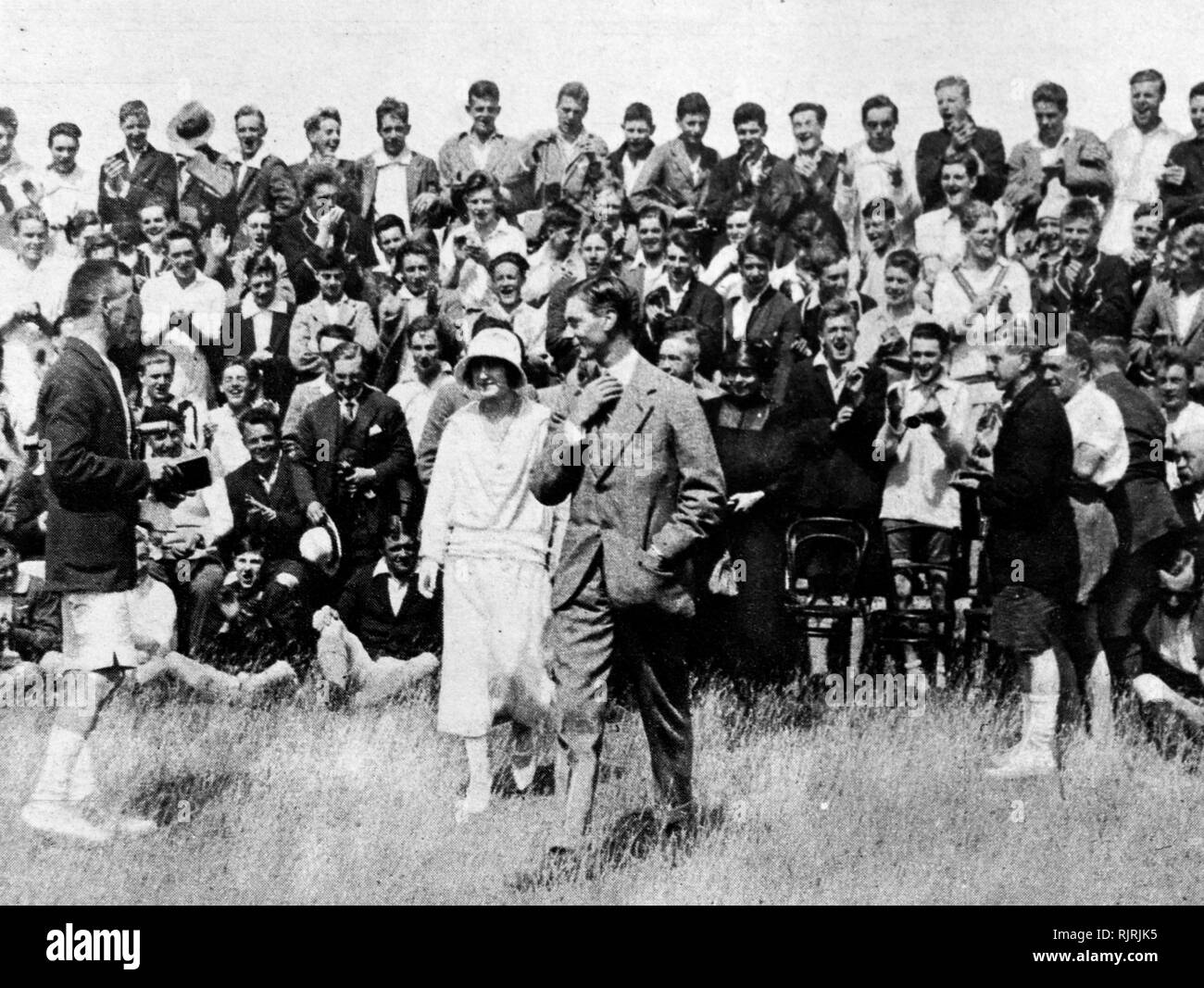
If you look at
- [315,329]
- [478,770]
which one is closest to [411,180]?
[315,329]

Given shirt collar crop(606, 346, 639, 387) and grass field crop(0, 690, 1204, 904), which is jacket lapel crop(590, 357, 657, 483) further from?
grass field crop(0, 690, 1204, 904)

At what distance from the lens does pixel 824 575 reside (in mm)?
8203

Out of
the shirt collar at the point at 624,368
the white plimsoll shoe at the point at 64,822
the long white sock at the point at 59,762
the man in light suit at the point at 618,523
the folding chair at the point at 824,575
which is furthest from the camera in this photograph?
the folding chair at the point at 824,575

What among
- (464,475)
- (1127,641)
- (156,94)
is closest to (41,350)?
(156,94)

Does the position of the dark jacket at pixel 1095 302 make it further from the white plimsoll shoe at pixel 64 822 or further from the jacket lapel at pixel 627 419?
the white plimsoll shoe at pixel 64 822

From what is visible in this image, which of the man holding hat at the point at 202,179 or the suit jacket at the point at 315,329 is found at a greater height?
the man holding hat at the point at 202,179

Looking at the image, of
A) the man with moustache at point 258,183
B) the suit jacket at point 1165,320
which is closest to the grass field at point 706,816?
the suit jacket at point 1165,320

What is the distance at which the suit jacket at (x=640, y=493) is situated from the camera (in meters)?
6.88

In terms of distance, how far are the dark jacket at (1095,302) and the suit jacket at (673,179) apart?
1652mm

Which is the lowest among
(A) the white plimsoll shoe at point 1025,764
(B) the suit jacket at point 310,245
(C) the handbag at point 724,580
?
(A) the white plimsoll shoe at point 1025,764

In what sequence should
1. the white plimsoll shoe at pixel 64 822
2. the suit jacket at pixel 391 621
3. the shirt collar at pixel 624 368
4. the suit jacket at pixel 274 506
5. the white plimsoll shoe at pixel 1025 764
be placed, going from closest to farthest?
the shirt collar at pixel 624 368, the white plimsoll shoe at pixel 64 822, the white plimsoll shoe at pixel 1025 764, the suit jacket at pixel 391 621, the suit jacket at pixel 274 506

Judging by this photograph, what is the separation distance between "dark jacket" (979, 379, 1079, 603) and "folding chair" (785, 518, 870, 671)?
24.0 inches

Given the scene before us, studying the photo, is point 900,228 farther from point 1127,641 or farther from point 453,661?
point 453,661

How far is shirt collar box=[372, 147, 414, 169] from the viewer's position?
345 inches
